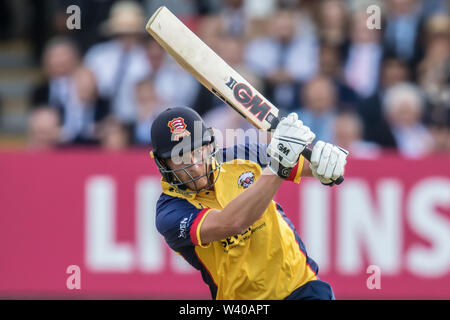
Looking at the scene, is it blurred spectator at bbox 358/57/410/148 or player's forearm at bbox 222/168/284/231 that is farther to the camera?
blurred spectator at bbox 358/57/410/148

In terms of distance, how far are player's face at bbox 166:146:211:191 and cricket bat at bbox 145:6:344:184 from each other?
0.30m

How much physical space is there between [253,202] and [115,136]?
3991mm

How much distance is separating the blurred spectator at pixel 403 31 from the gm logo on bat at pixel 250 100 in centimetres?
416

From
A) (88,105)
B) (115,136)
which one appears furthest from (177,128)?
(88,105)

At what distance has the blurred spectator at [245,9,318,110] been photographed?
7902 mm

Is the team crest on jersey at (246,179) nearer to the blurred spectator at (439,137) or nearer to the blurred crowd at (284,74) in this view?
the blurred crowd at (284,74)

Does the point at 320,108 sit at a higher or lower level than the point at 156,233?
higher

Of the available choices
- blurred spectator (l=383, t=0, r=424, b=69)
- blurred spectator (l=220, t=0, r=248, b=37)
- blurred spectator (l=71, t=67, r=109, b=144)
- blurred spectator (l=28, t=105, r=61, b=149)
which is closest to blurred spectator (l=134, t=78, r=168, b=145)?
blurred spectator (l=71, t=67, r=109, b=144)

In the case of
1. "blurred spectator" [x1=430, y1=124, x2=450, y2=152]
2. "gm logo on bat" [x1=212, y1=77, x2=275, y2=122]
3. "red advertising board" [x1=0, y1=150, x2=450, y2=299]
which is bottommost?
"red advertising board" [x1=0, y1=150, x2=450, y2=299]

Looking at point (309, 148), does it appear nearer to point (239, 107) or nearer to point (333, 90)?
point (239, 107)

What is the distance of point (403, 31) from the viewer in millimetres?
8164

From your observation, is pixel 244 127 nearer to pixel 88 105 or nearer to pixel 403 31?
pixel 88 105

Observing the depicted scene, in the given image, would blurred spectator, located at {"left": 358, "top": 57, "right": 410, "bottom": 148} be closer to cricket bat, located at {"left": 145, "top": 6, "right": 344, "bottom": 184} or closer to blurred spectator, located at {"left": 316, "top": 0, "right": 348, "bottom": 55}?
blurred spectator, located at {"left": 316, "top": 0, "right": 348, "bottom": 55}

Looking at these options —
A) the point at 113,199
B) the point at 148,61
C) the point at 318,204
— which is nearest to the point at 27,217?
the point at 113,199
